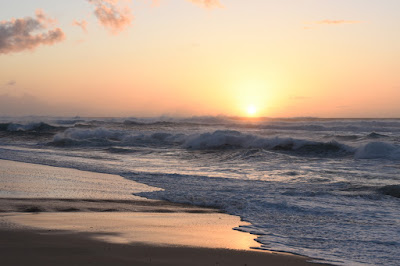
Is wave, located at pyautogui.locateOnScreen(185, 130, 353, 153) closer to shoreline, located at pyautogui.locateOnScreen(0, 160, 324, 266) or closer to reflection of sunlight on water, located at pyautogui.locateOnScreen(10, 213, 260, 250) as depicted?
shoreline, located at pyautogui.locateOnScreen(0, 160, 324, 266)

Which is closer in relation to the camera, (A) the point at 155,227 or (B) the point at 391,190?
(A) the point at 155,227

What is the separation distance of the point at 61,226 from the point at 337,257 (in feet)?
11.4

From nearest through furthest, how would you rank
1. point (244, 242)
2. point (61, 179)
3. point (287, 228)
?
1. point (244, 242)
2. point (287, 228)
3. point (61, 179)

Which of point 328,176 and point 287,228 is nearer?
point 287,228

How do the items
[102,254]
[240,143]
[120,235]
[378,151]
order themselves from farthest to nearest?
[240,143]
[378,151]
[120,235]
[102,254]

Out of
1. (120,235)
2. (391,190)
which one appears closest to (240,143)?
(391,190)

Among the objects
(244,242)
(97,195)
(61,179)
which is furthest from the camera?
(61,179)

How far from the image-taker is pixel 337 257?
5.06 m

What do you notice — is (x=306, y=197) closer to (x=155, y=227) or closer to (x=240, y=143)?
(x=155, y=227)

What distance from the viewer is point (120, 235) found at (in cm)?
552

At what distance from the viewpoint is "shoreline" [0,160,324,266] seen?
181 inches

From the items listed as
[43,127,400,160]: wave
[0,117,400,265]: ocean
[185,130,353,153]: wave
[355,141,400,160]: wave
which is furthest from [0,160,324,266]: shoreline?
[185,130,353,153]: wave

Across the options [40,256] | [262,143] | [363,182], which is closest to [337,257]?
[40,256]

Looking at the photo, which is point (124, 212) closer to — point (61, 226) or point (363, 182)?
point (61, 226)
